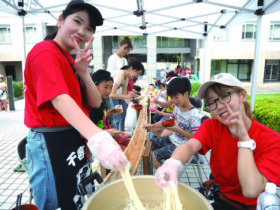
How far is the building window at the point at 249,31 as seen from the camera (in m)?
17.6

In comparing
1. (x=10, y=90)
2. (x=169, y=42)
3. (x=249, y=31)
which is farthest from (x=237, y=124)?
(x=169, y=42)

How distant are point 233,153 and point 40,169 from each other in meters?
1.21

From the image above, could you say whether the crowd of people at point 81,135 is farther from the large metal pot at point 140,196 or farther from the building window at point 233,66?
the building window at point 233,66

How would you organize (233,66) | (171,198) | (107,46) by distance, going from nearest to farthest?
(171,198), (233,66), (107,46)

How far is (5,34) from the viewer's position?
17734 millimetres

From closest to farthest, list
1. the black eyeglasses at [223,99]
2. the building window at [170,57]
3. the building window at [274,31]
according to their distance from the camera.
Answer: the black eyeglasses at [223,99], the building window at [274,31], the building window at [170,57]

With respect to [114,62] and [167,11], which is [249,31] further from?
[114,62]

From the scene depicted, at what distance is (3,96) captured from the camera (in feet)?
26.2

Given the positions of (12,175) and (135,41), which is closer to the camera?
(12,175)

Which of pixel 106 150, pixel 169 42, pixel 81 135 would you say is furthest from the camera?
pixel 169 42

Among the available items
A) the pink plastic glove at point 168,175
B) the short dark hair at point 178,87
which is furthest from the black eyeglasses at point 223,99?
the short dark hair at point 178,87

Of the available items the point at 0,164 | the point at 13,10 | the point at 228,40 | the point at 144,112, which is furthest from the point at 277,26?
the point at 0,164

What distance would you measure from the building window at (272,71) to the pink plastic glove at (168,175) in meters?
22.6

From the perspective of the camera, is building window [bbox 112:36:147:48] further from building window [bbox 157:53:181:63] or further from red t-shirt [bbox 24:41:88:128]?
red t-shirt [bbox 24:41:88:128]
